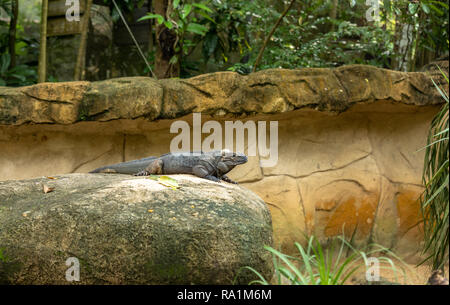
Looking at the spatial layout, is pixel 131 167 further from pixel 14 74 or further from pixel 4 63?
pixel 4 63

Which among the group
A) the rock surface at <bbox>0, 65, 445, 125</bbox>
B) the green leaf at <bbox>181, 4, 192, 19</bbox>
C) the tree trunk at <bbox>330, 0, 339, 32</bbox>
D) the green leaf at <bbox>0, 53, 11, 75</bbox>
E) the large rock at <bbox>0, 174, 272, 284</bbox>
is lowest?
the large rock at <bbox>0, 174, 272, 284</bbox>

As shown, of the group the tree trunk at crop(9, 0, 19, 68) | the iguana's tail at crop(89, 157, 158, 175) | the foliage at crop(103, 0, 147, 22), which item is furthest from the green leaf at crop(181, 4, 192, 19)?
the tree trunk at crop(9, 0, 19, 68)

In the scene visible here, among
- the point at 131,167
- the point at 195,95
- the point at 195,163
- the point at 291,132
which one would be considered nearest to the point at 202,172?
the point at 195,163

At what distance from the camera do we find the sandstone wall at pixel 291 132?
16.7 ft

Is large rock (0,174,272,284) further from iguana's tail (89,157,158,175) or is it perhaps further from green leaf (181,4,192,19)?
green leaf (181,4,192,19)

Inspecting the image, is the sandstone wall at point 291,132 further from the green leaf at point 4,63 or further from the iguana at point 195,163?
the green leaf at point 4,63

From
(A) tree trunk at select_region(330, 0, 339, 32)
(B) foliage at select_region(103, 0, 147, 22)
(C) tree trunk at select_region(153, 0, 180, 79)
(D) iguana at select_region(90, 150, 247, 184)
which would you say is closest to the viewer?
(D) iguana at select_region(90, 150, 247, 184)

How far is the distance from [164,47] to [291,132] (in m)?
2.13

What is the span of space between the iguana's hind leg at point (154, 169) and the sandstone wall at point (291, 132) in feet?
2.09

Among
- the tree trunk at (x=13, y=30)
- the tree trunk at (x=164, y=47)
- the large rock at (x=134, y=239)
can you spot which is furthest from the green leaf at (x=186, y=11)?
the tree trunk at (x=13, y=30)

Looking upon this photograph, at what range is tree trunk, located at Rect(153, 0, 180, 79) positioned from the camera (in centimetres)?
629

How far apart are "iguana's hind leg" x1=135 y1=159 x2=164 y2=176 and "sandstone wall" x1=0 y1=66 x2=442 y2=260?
0.64 meters

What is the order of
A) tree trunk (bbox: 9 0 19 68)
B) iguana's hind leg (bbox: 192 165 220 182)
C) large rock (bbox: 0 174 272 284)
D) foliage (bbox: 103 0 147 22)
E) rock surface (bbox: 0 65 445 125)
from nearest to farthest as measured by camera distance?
large rock (bbox: 0 174 272 284), iguana's hind leg (bbox: 192 165 220 182), rock surface (bbox: 0 65 445 125), tree trunk (bbox: 9 0 19 68), foliage (bbox: 103 0 147 22)

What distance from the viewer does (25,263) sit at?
9.99ft
